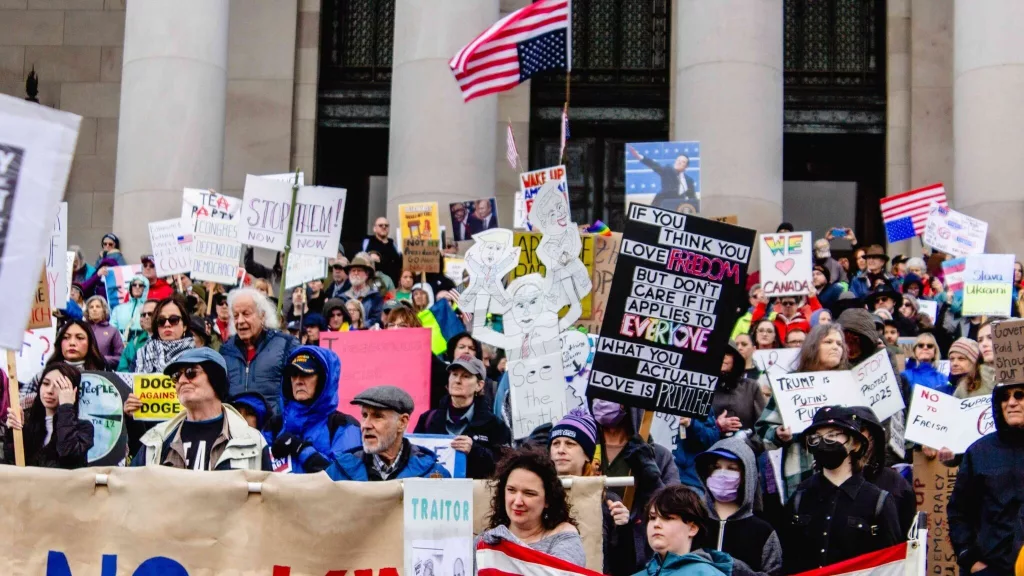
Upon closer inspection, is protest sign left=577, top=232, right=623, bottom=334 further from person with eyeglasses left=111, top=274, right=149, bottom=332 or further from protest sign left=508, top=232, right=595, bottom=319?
person with eyeglasses left=111, top=274, right=149, bottom=332

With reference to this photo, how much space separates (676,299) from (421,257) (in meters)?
8.80

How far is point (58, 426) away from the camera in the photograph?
9.92 metres

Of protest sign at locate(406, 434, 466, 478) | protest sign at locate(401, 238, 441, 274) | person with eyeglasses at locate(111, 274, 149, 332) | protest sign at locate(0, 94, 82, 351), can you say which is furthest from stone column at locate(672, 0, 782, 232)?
protest sign at locate(0, 94, 82, 351)

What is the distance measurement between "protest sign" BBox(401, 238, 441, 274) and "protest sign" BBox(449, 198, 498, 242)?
1957 millimetres

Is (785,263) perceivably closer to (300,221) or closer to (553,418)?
(300,221)

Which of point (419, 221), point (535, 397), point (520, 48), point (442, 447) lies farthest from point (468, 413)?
point (419, 221)

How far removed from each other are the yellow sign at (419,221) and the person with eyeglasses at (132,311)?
11.7ft

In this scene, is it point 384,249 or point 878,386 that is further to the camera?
point 384,249

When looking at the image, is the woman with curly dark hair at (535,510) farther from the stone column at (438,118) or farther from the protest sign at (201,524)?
the stone column at (438,118)

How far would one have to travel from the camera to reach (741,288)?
10688 mm

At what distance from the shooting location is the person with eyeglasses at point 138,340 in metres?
14.7

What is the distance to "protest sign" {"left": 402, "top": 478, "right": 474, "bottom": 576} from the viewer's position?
7828mm

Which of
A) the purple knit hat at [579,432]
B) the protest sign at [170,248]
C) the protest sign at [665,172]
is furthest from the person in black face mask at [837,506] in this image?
the protest sign at [170,248]

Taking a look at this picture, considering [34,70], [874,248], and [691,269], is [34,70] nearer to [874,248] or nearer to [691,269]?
[874,248]
